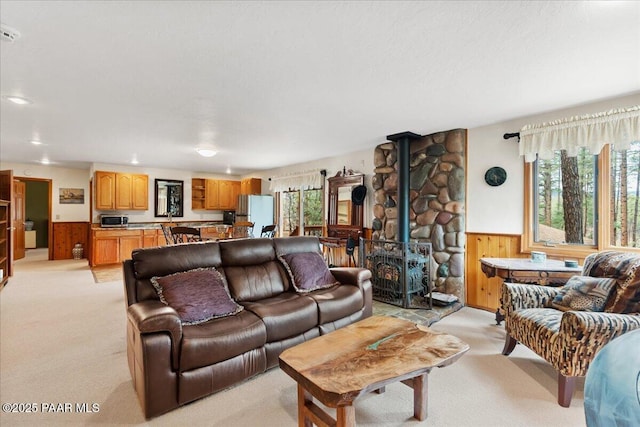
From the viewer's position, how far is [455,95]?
2.77 meters

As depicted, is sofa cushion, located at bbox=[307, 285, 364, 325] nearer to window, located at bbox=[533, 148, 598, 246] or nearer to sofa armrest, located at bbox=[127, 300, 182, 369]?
sofa armrest, located at bbox=[127, 300, 182, 369]

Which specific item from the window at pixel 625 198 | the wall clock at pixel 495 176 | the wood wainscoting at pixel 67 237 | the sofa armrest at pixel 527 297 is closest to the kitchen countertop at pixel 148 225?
the wood wainscoting at pixel 67 237

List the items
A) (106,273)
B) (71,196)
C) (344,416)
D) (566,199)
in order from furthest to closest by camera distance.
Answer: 1. (71,196)
2. (106,273)
3. (566,199)
4. (344,416)

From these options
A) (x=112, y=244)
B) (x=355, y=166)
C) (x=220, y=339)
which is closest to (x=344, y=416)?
(x=220, y=339)

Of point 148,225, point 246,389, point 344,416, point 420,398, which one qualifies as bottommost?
point 246,389

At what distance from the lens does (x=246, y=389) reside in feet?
6.87

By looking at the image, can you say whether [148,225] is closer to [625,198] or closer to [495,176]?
[495,176]

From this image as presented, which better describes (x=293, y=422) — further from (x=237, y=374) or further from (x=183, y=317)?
(x=183, y=317)

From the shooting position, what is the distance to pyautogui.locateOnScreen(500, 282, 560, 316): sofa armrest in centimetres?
252

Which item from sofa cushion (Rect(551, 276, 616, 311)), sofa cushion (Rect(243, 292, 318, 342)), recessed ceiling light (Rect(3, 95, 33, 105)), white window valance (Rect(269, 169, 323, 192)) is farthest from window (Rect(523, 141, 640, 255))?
recessed ceiling light (Rect(3, 95, 33, 105))

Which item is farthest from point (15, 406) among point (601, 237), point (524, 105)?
point (601, 237)

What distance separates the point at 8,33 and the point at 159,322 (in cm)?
193

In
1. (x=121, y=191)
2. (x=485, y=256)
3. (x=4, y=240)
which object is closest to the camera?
(x=485, y=256)

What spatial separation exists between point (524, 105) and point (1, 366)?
5.18 meters
